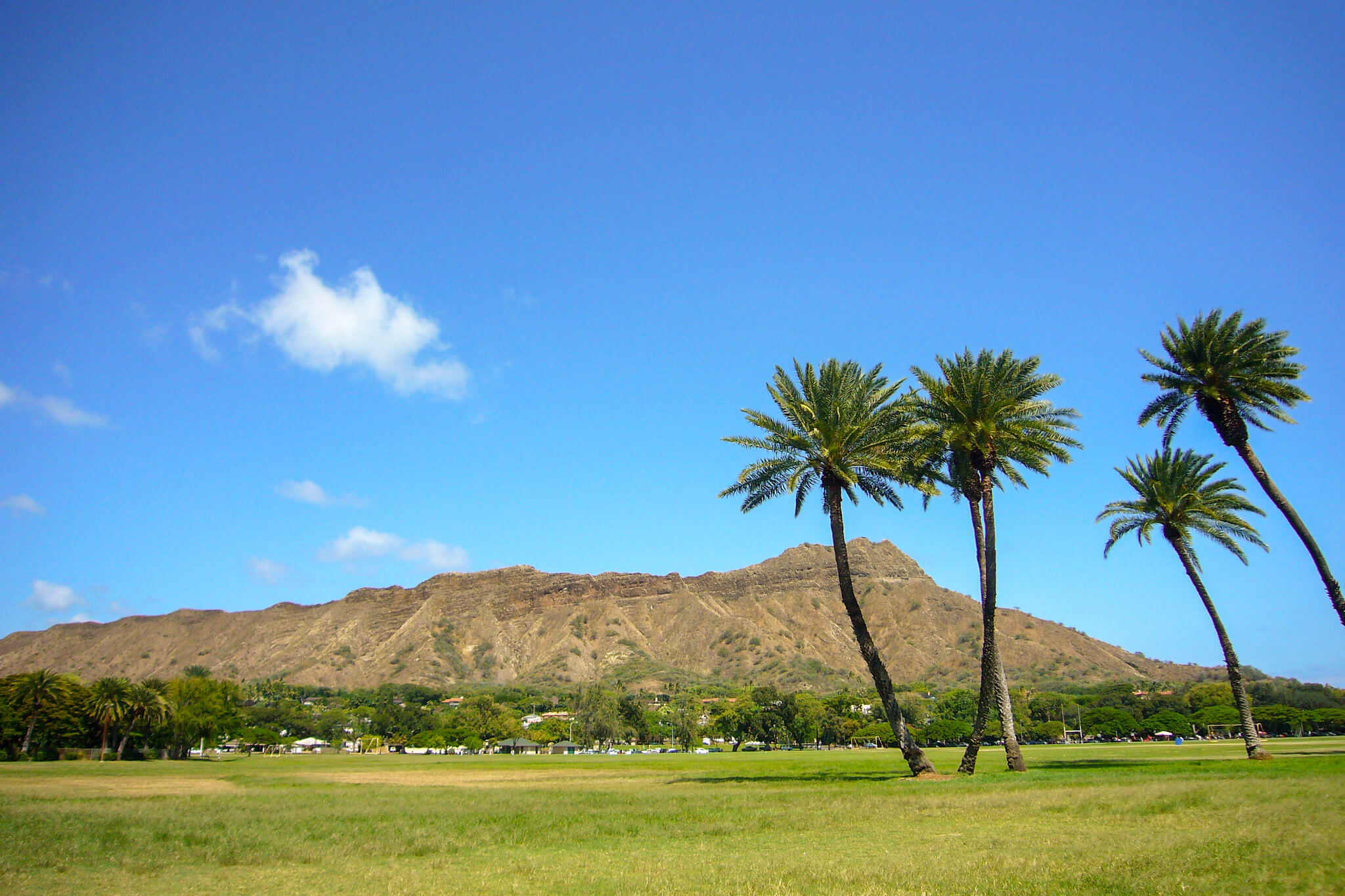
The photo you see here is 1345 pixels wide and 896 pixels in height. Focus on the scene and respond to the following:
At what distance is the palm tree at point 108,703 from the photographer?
83250 millimetres

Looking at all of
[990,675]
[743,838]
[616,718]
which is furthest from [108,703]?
[743,838]

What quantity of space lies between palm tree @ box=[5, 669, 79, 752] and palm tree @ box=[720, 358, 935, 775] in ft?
290

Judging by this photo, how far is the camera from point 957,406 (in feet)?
111

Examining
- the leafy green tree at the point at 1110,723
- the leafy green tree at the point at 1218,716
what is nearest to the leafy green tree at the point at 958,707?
the leafy green tree at the point at 1110,723

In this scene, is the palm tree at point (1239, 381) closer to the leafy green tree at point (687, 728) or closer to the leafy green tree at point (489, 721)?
the leafy green tree at point (687, 728)

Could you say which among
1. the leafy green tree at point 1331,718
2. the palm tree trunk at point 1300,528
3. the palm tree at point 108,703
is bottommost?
the leafy green tree at point 1331,718

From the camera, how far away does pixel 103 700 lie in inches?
3278

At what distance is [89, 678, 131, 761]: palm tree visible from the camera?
8325 cm

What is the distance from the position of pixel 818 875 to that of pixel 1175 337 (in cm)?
3449

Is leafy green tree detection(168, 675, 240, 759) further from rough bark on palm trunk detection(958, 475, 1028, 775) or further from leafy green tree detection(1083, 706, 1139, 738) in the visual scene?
leafy green tree detection(1083, 706, 1139, 738)

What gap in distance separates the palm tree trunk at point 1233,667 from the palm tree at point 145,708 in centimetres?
10201

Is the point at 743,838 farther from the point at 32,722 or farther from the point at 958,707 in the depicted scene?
the point at 958,707

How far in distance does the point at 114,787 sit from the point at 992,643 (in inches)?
1824

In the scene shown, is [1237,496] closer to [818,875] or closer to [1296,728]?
[818,875]
